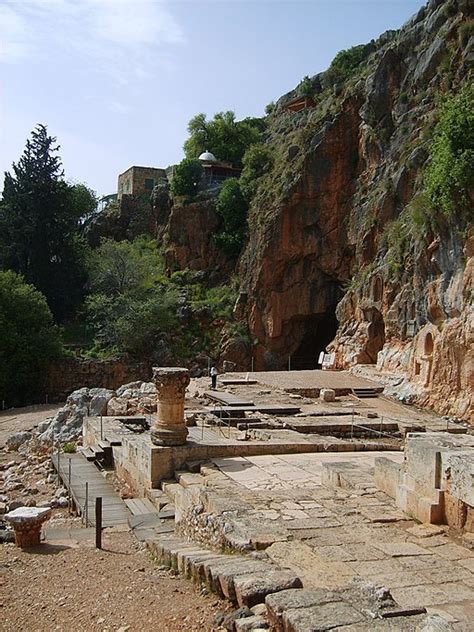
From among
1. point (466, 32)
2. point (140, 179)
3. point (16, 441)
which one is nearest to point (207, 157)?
point (140, 179)

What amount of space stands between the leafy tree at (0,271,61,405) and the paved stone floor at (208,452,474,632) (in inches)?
919

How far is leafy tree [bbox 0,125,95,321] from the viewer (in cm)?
3869

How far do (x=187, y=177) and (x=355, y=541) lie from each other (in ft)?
130

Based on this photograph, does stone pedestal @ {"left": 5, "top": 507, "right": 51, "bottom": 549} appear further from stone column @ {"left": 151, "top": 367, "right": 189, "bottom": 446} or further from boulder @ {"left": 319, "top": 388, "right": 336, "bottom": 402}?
boulder @ {"left": 319, "top": 388, "right": 336, "bottom": 402}

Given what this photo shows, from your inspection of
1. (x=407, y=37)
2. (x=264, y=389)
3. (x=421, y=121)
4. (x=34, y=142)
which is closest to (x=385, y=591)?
(x=264, y=389)

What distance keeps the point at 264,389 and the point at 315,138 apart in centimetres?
1808

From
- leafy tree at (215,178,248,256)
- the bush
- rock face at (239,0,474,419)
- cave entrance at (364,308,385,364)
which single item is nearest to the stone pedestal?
rock face at (239,0,474,419)

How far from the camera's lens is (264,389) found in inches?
914

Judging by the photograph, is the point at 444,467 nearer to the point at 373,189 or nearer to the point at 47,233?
the point at 373,189

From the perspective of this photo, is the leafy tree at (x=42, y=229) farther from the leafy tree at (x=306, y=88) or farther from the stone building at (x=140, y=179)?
the leafy tree at (x=306, y=88)

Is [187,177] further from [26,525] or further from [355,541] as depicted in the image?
[355,541]

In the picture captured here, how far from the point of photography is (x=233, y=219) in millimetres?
41625

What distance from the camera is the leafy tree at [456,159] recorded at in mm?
19750

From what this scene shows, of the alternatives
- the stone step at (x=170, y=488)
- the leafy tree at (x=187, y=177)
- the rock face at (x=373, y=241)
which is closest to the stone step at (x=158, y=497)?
the stone step at (x=170, y=488)
